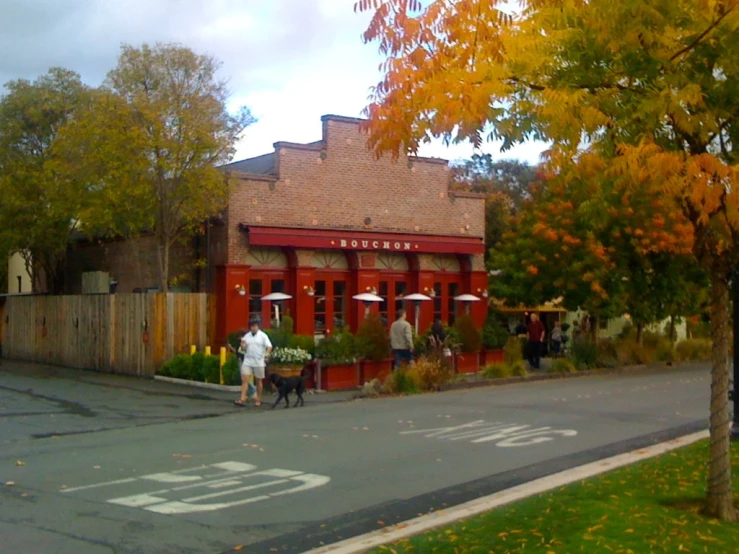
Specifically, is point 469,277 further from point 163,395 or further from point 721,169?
point 721,169

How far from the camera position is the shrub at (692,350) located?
3173 cm

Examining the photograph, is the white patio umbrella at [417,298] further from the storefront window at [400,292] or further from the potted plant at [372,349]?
the potted plant at [372,349]

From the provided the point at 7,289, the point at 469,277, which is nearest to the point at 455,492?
the point at 469,277

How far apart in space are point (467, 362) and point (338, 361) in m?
5.80

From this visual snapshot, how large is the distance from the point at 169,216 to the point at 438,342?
7585 millimetres

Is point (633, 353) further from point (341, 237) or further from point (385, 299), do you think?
point (341, 237)

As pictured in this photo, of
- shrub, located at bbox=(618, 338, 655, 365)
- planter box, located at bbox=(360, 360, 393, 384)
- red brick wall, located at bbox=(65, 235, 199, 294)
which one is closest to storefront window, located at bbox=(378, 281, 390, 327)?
planter box, located at bbox=(360, 360, 393, 384)

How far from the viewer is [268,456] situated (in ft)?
39.1

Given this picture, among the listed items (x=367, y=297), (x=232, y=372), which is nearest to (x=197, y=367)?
(x=232, y=372)

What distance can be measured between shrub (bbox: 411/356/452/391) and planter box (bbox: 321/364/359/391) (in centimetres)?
157

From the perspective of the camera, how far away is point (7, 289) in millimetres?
43156

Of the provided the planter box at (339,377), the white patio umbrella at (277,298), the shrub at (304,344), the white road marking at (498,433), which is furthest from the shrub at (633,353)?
the white road marking at (498,433)

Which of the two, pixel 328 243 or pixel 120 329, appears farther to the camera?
pixel 328 243

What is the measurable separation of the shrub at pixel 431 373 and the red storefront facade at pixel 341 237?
17.1 feet
